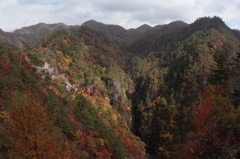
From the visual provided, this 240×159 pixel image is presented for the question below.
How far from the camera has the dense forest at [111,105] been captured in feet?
32.2

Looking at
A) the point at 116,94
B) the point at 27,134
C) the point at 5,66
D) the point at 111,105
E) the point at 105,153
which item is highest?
the point at 5,66

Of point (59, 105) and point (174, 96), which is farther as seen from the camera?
point (174, 96)

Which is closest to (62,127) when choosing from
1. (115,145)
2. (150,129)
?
(115,145)

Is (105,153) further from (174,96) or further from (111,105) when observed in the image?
(174,96)

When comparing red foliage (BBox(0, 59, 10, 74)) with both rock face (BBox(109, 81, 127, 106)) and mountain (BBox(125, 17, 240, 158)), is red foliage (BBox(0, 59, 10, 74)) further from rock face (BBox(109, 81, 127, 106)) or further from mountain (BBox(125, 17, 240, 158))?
rock face (BBox(109, 81, 127, 106))

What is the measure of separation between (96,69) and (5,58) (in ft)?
169

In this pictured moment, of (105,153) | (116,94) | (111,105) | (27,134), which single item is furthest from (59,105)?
(116,94)

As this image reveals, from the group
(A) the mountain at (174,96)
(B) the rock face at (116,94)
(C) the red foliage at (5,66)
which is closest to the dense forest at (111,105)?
(B) the rock face at (116,94)

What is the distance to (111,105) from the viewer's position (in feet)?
218

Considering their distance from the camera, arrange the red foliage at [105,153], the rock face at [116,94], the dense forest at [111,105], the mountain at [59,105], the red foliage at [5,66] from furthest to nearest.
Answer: the rock face at [116,94] → the red foliage at [105,153] → the red foliage at [5,66] → the dense forest at [111,105] → the mountain at [59,105]

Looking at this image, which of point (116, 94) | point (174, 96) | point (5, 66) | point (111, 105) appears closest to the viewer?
point (5, 66)

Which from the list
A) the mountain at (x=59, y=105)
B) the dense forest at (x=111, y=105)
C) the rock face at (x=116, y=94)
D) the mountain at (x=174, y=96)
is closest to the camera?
the mountain at (x=59, y=105)

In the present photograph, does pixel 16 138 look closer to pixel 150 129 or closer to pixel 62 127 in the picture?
pixel 62 127

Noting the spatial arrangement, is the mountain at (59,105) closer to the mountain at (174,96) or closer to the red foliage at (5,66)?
the red foliage at (5,66)
